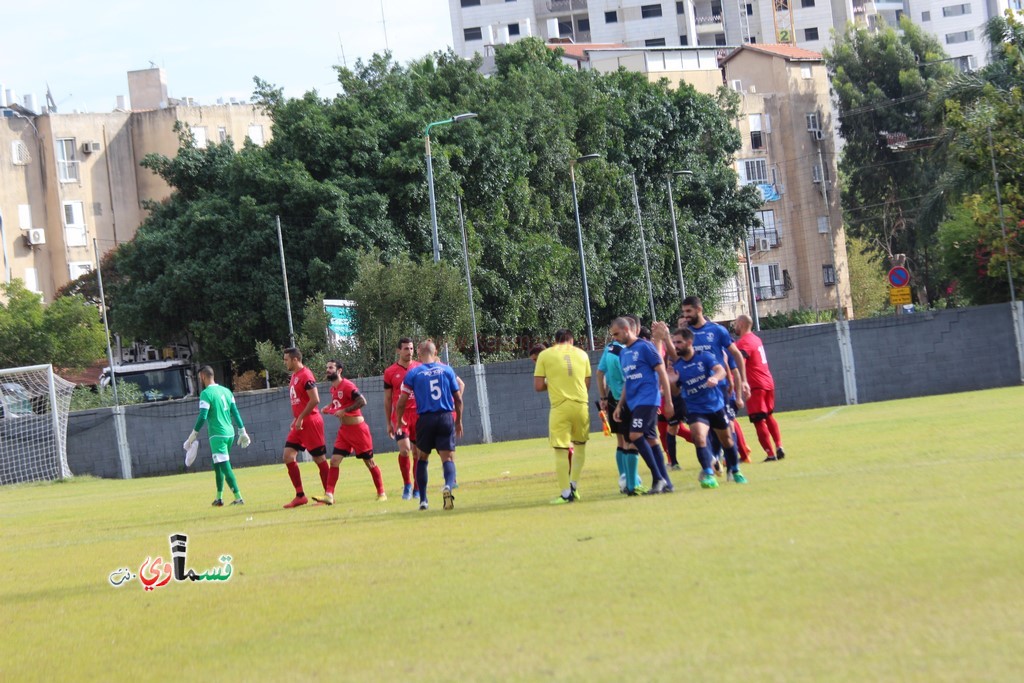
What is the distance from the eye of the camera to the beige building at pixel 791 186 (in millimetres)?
86812

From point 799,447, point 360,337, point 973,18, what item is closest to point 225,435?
point 799,447

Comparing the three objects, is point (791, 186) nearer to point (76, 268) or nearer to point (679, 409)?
point (76, 268)

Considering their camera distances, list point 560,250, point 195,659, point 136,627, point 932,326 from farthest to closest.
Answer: point 560,250 < point 932,326 < point 136,627 < point 195,659

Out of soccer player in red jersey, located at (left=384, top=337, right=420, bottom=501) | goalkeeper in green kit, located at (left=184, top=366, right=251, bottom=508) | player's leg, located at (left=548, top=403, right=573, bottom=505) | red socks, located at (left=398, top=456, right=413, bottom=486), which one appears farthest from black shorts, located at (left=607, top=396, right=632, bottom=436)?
goalkeeper in green kit, located at (left=184, top=366, right=251, bottom=508)

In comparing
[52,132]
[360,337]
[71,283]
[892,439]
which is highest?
[52,132]

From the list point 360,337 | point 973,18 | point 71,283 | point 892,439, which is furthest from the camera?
point 973,18

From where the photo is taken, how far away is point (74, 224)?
75.1 meters

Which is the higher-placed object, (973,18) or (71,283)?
(973,18)

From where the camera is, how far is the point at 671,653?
267 inches

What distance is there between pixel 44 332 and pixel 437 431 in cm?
4881

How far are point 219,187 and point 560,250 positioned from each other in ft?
48.7

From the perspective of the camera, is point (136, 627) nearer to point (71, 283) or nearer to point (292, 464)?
point (292, 464)

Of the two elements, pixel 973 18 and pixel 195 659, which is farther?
pixel 973 18

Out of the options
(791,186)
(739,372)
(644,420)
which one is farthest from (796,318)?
(644,420)
